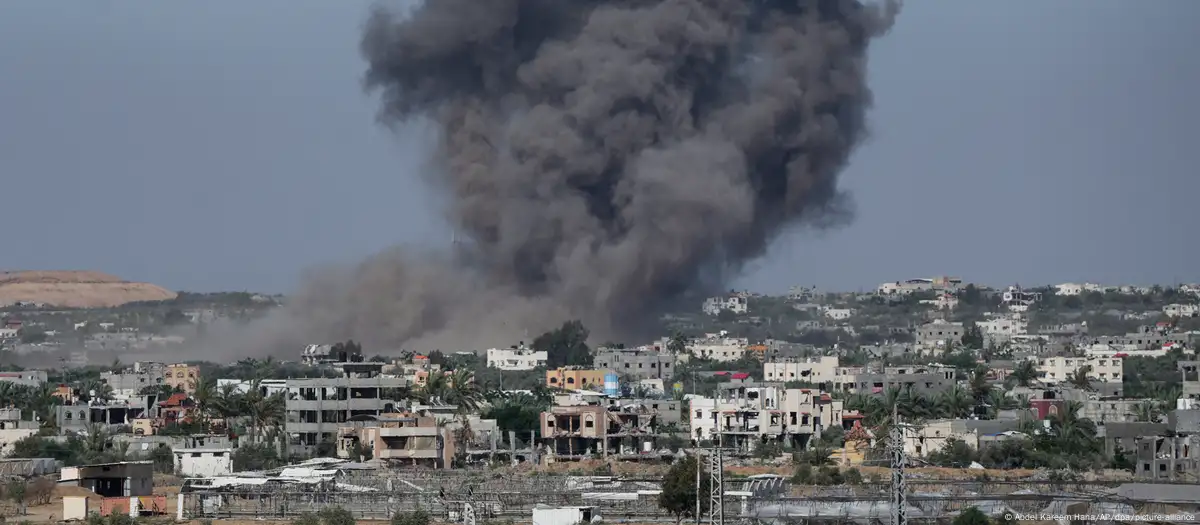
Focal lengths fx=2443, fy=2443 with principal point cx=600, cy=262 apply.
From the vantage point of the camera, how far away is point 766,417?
59.5 m

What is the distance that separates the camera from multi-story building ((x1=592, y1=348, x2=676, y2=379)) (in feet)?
272

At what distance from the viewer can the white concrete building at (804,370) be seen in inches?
3049

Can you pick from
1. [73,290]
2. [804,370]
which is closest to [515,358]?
[804,370]

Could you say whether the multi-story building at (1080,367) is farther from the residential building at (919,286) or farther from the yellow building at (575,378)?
the residential building at (919,286)

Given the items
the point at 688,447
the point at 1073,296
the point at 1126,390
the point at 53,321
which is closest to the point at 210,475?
the point at 688,447

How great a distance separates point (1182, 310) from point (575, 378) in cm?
6849

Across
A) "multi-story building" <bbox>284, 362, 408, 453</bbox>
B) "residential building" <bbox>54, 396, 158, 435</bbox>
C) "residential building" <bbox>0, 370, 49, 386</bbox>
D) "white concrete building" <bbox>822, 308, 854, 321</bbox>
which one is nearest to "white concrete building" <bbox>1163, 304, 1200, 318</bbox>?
"white concrete building" <bbox>822, 308, 854, 321</bbox>

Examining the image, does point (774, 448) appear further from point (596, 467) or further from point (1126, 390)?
point (1126, 390)

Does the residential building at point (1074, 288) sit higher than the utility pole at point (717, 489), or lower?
higher

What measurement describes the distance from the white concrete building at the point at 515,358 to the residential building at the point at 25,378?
15.5 metres

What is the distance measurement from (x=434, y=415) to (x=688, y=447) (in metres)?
6.33

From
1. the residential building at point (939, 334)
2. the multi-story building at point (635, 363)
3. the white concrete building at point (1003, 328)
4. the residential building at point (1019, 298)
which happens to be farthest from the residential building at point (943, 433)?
the residential building at point (1019, 298)

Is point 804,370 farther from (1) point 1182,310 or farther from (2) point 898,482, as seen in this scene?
(1) point 1182,310

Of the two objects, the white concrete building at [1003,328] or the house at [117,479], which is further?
the white concrete building at [1003,328]
